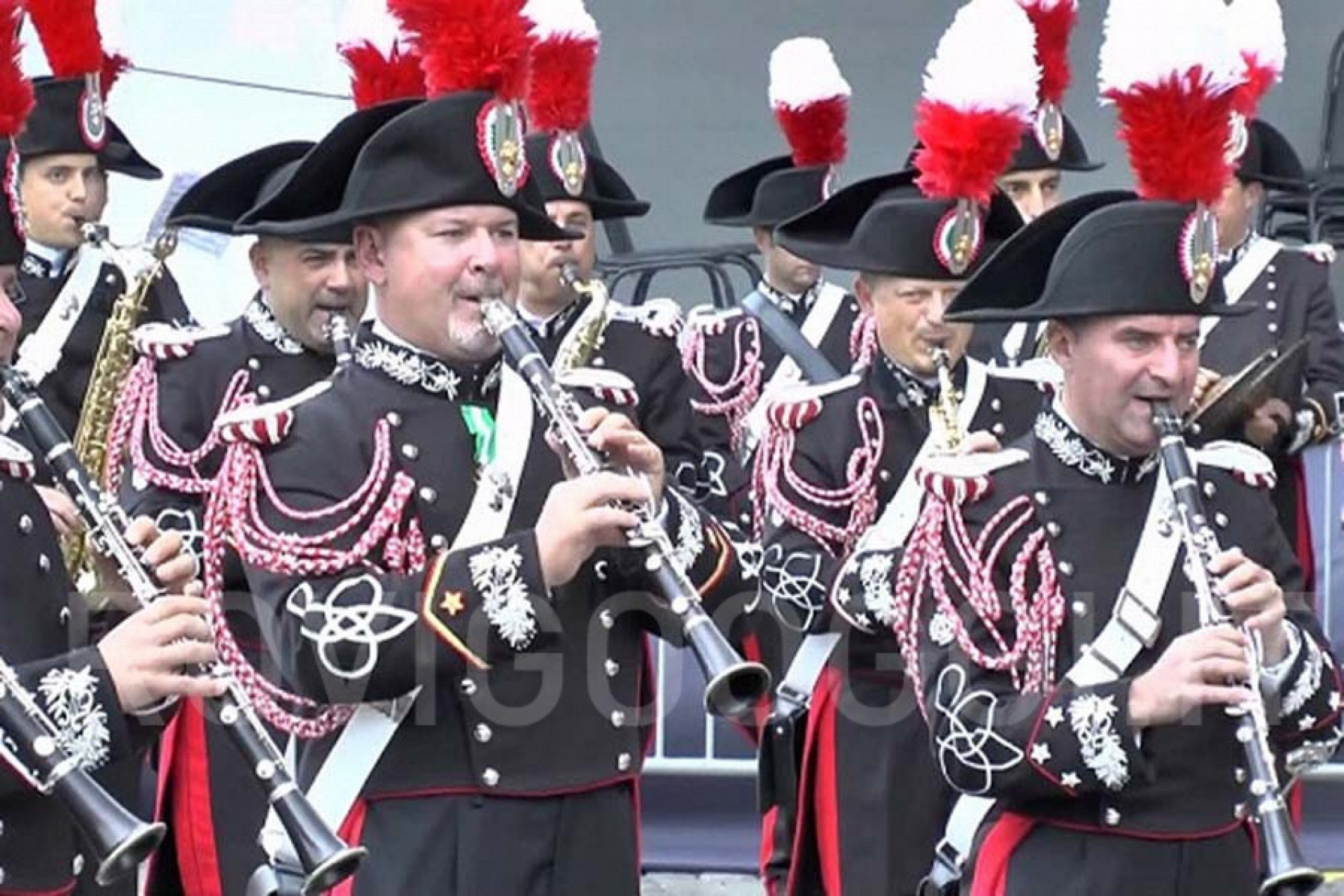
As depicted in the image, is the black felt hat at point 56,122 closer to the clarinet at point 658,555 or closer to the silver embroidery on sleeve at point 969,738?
the clarinet at point 658,555

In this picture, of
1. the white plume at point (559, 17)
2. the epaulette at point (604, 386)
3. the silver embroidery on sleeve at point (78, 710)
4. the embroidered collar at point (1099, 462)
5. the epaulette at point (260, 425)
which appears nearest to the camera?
the silver embroidery on sleeve at point (78, 710)

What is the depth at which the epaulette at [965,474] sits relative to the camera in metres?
5.52

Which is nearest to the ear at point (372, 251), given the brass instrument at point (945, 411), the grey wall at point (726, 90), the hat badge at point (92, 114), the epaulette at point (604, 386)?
the epaulette at point (604, 386)

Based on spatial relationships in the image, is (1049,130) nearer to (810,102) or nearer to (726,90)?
(810,102)

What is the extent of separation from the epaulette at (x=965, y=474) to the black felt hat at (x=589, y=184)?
2.80 m

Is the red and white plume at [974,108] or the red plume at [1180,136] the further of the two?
the red and white plume at [974,108]

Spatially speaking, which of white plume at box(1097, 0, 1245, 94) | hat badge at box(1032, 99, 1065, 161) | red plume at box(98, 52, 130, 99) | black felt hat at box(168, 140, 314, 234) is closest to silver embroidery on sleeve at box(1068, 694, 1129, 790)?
white plume at box(1097, 0, 1245, 94)

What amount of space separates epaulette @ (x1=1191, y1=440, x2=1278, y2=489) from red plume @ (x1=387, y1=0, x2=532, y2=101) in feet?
4.20

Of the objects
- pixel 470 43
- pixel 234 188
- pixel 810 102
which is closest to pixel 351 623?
pixel 470 43

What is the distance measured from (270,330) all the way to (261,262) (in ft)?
0.65

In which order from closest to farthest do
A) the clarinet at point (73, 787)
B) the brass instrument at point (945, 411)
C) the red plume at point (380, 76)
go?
the clarinet at point (73, 787), the red plume at point (380, 76), the brass instrument at point (945, 411)

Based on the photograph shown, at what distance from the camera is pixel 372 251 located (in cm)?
Answer: 548

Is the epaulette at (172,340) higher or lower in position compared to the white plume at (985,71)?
lower

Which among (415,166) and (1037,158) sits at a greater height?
(415,166)
